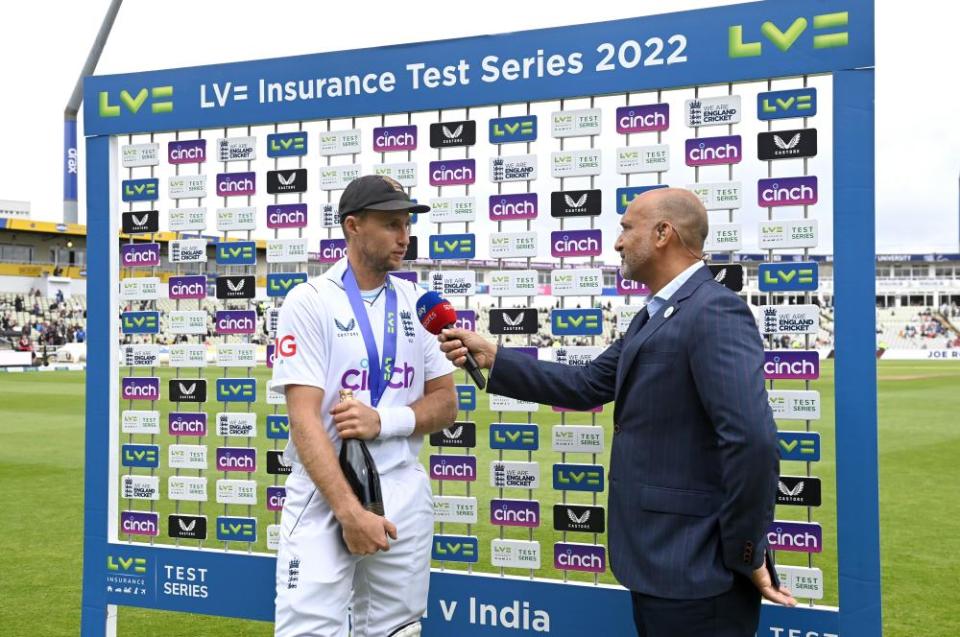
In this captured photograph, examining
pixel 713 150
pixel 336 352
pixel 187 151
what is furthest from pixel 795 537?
pixel 187 151

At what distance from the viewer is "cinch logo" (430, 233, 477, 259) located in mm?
4595

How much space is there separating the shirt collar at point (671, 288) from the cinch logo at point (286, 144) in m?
2.81

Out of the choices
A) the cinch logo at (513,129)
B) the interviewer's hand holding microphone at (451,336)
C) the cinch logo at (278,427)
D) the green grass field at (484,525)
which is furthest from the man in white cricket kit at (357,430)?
the green grass field at (484,525)

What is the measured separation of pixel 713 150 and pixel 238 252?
111 inches

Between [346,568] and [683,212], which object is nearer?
[683,212]

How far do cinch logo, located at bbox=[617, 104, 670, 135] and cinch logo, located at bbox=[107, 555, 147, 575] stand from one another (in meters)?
3.80

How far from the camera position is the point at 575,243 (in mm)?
4410

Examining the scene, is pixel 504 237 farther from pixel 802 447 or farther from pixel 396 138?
pixel 802 447

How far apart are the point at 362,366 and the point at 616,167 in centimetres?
194

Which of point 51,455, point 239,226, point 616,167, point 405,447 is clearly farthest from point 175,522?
point 51,455

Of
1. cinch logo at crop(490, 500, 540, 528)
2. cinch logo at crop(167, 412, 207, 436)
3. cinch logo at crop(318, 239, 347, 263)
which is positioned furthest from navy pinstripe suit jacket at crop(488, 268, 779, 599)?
cinch logo at crop(167, 412, 207, 436)

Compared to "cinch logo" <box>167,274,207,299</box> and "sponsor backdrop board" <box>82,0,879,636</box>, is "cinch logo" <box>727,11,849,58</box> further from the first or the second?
"cinch logo" <box>167,274,207,299</box>

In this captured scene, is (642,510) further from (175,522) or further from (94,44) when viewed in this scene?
(94,44)

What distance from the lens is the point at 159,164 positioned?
5312mm
